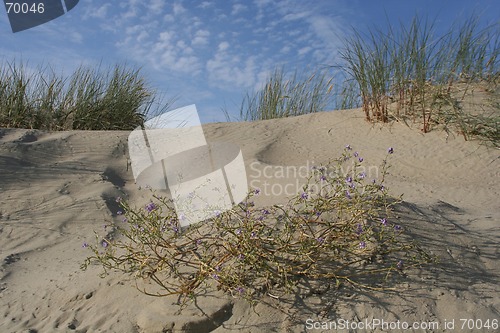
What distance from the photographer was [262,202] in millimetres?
3227

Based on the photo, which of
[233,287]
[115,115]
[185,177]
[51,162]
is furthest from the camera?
[115,115]

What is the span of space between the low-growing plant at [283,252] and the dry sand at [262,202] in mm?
74

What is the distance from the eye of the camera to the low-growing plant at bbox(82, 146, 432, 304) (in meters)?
2.12

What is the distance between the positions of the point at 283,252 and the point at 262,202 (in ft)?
3.39

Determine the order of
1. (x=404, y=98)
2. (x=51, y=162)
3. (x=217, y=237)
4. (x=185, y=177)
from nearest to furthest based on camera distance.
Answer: (x=217, y=237) → (x=185, y=177) → (x=51, y=162) → (x=404, y=98)

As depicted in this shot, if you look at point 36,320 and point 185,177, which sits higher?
point 185,177

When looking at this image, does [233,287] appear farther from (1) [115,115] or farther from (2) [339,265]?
(1) [115,115]

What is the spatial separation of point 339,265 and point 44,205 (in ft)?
8.96

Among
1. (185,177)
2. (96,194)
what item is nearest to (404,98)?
(185,177)

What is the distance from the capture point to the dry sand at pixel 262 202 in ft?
6.70

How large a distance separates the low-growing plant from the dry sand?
7 centimetres

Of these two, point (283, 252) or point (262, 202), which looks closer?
point (283, 252)

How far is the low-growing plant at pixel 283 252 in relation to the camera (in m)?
2.12

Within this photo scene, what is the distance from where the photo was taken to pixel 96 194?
402 centimetres
